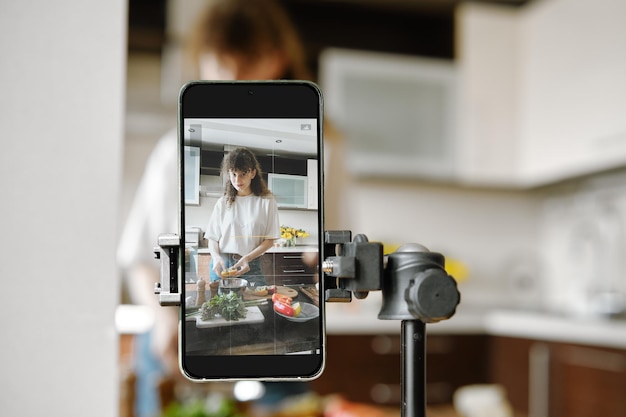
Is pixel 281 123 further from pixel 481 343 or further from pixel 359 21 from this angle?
pixel 359 21

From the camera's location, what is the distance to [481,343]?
8.93 ft

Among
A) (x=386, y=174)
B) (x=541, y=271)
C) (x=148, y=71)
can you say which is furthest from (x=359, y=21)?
(x=541, y=271)

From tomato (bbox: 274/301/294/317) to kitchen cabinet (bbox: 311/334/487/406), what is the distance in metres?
2.23

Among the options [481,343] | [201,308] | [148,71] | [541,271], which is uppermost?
[148,71]

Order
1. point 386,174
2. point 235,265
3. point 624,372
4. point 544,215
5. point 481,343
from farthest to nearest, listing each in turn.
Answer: point 544,215
point 386,174
point 481,343
point 624,372
point 235,265

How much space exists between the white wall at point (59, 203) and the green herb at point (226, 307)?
0.22ft

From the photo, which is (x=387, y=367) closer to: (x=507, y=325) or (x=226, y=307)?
(x=507, y=325)

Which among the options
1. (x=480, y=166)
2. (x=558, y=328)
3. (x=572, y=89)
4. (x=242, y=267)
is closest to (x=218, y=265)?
(x=242, y=267)

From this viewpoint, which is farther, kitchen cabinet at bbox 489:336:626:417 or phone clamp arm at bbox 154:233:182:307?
kitchen cabinet at bbox 489:336:626:417

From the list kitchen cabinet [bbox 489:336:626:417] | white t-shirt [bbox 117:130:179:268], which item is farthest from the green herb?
kitchen cabinet [bbox 489:336:626:417]

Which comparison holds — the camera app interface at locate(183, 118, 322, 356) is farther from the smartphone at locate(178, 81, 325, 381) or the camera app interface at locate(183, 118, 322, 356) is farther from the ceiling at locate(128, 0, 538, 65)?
the ceiling at locate(128, 0, 538, 65)

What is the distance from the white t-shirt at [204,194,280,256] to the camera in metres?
0.31

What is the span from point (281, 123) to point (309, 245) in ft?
0.21

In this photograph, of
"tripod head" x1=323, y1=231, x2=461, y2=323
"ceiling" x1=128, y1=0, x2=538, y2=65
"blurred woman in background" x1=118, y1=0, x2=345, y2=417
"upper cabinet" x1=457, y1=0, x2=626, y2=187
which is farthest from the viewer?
"ceiling" x1=128, y1=0, x2=538, y2=65
